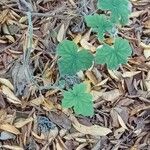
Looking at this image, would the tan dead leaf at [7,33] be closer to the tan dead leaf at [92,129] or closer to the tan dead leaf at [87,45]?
the tan dead leaf at [87,45]

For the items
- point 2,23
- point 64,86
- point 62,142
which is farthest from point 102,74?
point 2,23

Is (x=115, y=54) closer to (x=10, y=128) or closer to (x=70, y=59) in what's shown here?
(x=70, y=59)

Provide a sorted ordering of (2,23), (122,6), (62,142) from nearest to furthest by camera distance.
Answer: (122,6) < (62,142) < (2,23)

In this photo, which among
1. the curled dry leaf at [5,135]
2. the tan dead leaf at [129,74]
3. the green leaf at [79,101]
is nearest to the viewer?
the green leaf at [79,101]

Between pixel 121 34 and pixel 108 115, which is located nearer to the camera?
pixel 108 115

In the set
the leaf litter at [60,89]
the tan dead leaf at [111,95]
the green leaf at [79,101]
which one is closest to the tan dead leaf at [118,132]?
the leaf litter at [60,89]

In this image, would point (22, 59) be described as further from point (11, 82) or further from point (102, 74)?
point (102, 74)

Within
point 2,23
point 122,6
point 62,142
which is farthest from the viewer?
point 2,23
